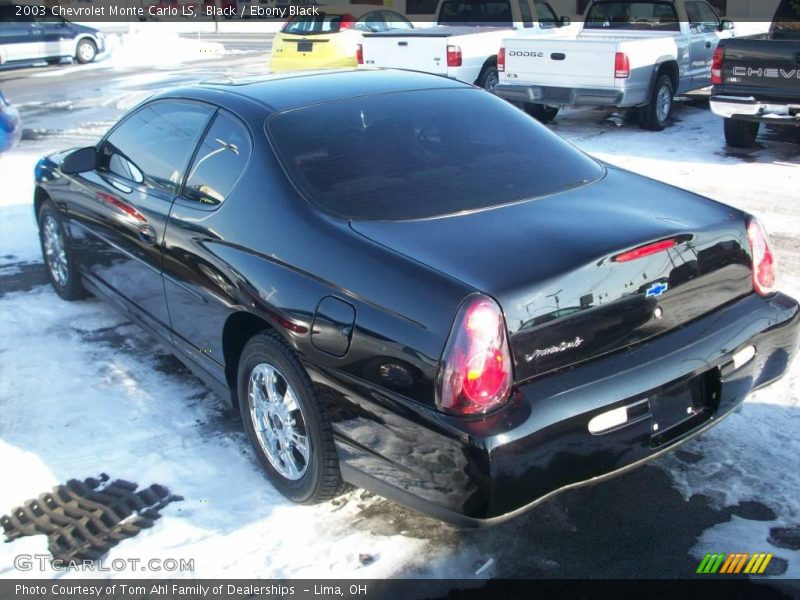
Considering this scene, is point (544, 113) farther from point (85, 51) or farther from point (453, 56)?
point (85, 51)

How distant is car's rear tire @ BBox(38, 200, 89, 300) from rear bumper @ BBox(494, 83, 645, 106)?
7143mm

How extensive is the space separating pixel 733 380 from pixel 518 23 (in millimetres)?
11859

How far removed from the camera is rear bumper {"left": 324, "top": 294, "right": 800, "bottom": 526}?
2.66 m

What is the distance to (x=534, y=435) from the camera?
2.67 metres

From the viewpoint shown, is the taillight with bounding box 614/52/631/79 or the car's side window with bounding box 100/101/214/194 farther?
the taillight with bounding box 614/52/631/79

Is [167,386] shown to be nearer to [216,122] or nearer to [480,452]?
[216,122]

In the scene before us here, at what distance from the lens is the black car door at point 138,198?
13.5 feet

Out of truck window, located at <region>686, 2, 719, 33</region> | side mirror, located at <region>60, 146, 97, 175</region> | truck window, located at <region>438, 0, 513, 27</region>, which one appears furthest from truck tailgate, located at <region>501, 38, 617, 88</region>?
side mirror, located at <region>60, 146, 97, 175</region>

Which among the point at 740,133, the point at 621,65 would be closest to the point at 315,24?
the point at 621,65

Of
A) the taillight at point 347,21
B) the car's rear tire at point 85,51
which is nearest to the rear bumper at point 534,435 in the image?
the taillight at point 347,21

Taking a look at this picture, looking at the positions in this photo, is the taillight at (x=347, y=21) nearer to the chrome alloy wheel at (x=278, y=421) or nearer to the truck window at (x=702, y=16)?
the truck window at (x=702, y=16)

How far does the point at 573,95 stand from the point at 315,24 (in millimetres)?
5818

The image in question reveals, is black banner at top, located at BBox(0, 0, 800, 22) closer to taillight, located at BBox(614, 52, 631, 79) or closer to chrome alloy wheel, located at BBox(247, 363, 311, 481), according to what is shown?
taillight, located at BBox(614, 52, 631, 79)

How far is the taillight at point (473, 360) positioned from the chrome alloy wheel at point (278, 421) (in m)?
0.82
